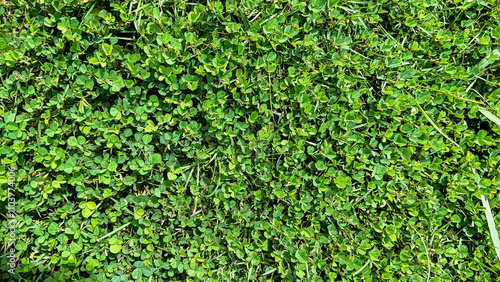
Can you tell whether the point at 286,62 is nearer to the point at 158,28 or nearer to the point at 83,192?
the point at 158,28

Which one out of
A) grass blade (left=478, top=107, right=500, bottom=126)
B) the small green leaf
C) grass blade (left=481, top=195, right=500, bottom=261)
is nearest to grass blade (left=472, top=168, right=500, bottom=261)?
grass blade (left=481, top=195, right=500, bottom=261)

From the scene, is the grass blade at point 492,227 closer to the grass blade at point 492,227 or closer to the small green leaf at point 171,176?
the grass blade at point 492,227

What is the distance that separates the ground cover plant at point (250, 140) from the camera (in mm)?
1885

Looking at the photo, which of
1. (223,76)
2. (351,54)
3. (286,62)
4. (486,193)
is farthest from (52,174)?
(486,193)

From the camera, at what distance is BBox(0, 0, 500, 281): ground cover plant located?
6.18 ft

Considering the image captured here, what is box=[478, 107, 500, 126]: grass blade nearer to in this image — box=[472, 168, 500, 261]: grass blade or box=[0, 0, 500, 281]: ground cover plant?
box=[0, 0, 500, 281]: ground cover plant

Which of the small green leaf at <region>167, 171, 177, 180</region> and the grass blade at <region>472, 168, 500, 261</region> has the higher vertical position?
the small green leaf at <region>167, 171, 177, 180</region>

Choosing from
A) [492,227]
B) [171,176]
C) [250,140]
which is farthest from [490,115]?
[171,176]

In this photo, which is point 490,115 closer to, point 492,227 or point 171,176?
point 492,227

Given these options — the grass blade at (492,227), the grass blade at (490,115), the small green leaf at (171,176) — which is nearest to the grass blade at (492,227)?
the grass blade at (492,227)

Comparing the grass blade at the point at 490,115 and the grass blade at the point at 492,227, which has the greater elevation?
the grass blade at the point at 490,115

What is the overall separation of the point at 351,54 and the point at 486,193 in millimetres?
1207

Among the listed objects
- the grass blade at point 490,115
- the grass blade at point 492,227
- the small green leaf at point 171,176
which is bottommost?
the grass blade at point 492,227

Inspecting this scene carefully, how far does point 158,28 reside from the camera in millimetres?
1871
